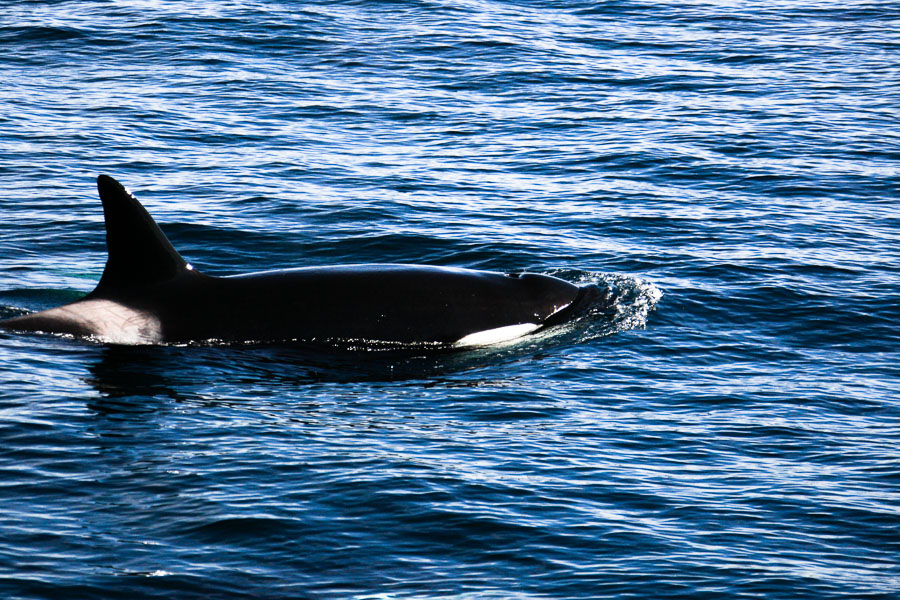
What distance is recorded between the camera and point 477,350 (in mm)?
17562

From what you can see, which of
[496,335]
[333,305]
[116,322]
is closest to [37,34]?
[116,322]

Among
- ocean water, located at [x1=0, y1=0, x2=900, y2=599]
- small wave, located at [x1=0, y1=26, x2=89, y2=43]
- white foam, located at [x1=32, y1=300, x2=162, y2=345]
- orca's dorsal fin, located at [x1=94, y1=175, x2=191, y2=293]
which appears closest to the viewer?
ocean water, located at [x1=0, y1=0, x2=900, y2=599]

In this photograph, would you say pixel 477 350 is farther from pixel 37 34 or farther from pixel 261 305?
pixel 37 34

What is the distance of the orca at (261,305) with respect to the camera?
16688mm

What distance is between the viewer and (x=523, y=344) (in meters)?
17.9

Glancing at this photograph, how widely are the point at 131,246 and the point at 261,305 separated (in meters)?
1.69

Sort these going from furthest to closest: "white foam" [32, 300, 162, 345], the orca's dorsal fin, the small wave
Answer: the small wave, "white foam" [32, 300, 162, 345], the orca's dorsal fin

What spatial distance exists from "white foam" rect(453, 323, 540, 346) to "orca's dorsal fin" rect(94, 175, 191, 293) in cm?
351

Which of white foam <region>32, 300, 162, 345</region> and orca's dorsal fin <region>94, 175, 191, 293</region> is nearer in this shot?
orca's dorsal fin <region>94, 175, 191, 293</region>

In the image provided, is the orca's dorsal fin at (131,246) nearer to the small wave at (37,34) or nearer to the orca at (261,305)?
the orca at (261,305)

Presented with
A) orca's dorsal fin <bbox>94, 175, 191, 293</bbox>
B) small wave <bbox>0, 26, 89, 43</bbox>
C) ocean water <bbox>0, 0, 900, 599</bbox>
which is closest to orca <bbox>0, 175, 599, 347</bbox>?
orca's dorsal fin <bbox>94, 175, 191, 293</bbox>

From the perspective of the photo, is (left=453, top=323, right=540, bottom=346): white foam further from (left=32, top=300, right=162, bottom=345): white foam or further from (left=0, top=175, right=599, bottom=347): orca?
(left=32, top=300, right=162, bottom=345): white foam

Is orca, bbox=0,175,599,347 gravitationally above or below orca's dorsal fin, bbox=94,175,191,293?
below

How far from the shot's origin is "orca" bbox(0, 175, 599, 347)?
54.7ft
